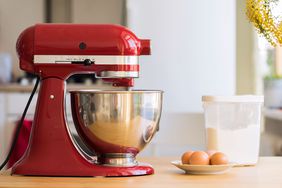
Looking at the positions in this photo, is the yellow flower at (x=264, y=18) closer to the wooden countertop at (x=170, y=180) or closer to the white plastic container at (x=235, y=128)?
the white plastic container at (x=235, y=128)

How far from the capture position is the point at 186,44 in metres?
4.02

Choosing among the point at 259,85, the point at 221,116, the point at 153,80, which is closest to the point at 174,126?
the point at 221,116

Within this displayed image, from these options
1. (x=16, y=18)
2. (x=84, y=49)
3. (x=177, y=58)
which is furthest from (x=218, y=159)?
(x=16, y=18)

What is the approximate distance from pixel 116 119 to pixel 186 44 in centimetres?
259

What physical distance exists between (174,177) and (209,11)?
2659mm

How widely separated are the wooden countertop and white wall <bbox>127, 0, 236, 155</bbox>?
7.97 ft

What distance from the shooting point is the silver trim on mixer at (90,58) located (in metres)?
1.52

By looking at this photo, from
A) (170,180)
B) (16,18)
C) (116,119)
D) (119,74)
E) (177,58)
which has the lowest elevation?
(170,180)

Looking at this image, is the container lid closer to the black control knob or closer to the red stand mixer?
the red stand mixer

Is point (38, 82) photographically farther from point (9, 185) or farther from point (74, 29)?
point (9, 185)

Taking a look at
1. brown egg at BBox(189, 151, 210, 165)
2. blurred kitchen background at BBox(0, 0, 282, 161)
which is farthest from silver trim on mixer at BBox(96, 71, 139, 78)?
blurred kitchen background at BBox(0, 0, 282, 161)

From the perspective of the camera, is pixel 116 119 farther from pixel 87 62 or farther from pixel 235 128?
pixel 235 128

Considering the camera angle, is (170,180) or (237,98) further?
(237,98)

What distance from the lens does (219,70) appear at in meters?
4.01
